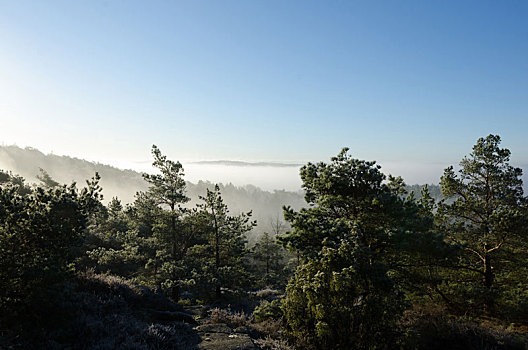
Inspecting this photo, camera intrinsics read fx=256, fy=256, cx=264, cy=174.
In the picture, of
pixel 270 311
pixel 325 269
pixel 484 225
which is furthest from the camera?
pixel 484 225

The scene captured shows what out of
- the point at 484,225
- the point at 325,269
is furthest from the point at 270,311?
the point at 484,225

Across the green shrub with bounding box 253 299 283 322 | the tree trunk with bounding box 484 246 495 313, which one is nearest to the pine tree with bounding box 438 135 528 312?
the tree trunk with bounding box 484 246 495 313

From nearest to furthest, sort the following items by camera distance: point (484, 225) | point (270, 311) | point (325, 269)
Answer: point (325, 269) < point (270, 311) < point (484, 225)

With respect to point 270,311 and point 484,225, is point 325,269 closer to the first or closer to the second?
point 270,311

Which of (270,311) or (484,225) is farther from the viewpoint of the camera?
(484,225)

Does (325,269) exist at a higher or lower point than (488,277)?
higher

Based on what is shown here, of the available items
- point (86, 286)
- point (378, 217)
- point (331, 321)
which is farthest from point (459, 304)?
point (86, 286)

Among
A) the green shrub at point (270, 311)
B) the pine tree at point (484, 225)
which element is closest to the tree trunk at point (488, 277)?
the pine tree at point (484, 225)

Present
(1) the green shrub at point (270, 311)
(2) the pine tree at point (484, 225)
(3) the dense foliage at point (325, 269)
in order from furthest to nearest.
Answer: (2) the pine tree at point (484, 225), (1) the green shrub at point (270, 311), (3) the dense foliage at point (325, 269)

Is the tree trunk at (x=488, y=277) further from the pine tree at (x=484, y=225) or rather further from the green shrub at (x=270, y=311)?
the green shrub at (x=270, y=311)

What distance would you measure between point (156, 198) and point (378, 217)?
13.3m

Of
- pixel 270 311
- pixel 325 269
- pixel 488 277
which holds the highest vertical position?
pixel 325 269

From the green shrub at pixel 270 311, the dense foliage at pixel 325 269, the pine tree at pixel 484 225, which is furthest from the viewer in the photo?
the pine tree at pixel 484 225

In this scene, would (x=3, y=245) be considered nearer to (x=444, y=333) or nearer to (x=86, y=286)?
(x=86, y=286)
